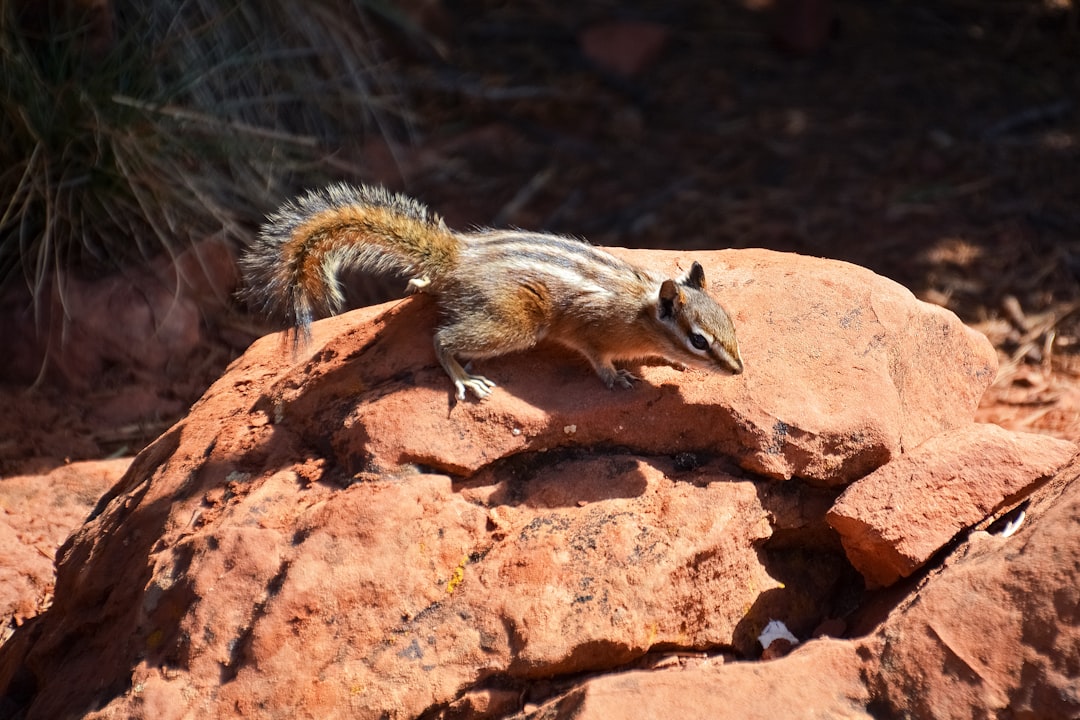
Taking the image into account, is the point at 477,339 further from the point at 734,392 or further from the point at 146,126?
the point at 146,126

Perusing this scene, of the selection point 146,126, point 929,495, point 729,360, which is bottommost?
point 929,495

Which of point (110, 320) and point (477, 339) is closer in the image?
point (477, 339)

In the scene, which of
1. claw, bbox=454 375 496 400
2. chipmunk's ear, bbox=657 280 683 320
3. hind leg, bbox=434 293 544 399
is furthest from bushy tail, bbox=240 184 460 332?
chipmunk's ear, bbox=657 280 683 320

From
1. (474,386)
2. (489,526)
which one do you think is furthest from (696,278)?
(489,526)

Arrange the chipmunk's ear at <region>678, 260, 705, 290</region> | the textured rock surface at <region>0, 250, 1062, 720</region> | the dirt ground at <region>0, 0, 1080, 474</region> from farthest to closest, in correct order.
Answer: the dirt ground at <region>0, 0, 1080, 474</region> → the chipmunk's ear at <region>678, 260, 705, 290</region> → the textured rock surface at <region>0, 250, 1062, 720</region>

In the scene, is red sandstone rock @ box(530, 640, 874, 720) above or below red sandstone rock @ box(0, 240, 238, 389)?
above

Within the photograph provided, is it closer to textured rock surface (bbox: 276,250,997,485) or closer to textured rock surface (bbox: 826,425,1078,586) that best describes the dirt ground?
textured rock surface (bbox: 276,250,997,485)

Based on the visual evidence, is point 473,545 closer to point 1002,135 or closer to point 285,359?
point 285,359
